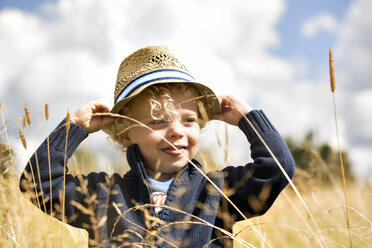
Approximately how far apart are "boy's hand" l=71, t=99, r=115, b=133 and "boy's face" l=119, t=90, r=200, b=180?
27 centimetres

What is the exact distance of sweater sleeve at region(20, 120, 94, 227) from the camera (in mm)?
1914

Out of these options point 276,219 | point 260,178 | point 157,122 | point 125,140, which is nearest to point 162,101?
point 157,122

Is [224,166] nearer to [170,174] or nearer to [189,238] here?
[170,174]

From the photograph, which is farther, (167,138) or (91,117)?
(91,117)

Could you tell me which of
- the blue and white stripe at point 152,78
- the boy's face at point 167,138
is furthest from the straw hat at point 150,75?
the boy's face at point 167,138

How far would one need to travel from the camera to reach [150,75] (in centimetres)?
208

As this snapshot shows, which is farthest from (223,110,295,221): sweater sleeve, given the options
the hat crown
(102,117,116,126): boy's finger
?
(102,117,116,126): boy's finger

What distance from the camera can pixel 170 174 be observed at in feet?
6.73

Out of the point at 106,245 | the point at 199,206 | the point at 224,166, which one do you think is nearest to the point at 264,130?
the point at 224,166

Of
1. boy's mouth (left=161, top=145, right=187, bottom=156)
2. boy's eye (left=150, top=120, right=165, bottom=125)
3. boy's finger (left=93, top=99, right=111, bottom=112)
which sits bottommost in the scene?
boy's mouth (left=161, top=145, right=187, bottom=156)

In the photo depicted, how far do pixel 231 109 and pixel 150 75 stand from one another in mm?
606

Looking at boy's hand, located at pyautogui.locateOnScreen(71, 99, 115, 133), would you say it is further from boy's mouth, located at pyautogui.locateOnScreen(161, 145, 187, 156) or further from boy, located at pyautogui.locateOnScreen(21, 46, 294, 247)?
boy's mouth, located at pyautogui.locateOnScreen(161, 145, 187, 156)

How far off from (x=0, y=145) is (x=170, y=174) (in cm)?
100

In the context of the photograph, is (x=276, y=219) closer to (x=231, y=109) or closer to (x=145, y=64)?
(x=231, y=109)
